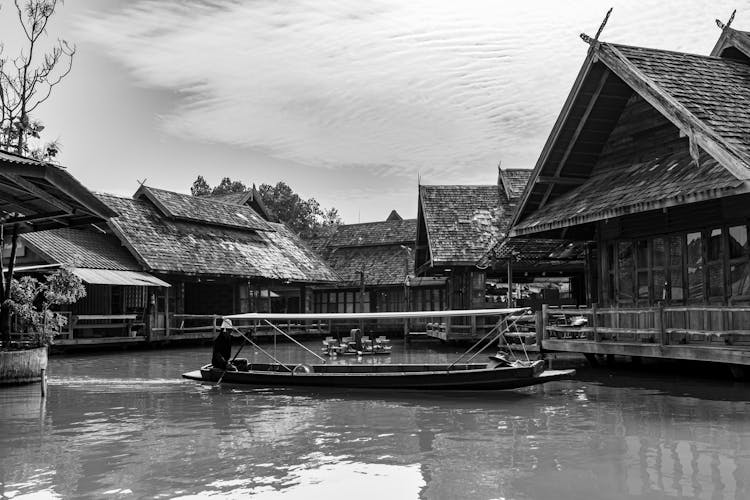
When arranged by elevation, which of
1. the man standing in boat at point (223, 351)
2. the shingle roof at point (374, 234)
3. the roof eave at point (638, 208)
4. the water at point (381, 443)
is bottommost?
the water at point (381, 443)

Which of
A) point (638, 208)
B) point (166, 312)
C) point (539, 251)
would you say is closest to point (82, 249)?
point (166, 312)

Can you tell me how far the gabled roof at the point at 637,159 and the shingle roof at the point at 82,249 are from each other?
14800 mm

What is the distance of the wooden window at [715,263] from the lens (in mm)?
13414

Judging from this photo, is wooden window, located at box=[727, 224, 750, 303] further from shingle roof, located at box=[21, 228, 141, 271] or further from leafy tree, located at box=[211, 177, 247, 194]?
leafy tree, located at box=[211, 177, 247, 194]

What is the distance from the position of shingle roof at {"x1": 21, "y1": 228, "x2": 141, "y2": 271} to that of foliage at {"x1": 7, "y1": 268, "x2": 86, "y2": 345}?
871 cm

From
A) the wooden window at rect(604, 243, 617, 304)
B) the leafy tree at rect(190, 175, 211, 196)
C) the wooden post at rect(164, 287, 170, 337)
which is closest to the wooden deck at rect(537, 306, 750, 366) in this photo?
the wooden window at rect(604, 243, 617, 304)

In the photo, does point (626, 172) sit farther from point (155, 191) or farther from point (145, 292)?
point (155, 191)

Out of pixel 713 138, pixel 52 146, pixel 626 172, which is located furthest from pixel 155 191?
pixel 713 138

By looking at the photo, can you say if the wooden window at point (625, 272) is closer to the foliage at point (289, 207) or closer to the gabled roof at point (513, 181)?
the gabled roof at point (513, 181)

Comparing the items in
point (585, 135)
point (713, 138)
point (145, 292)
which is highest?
point (585, 135)

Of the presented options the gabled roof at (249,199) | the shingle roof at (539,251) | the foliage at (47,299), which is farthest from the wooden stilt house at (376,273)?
the foliage at (47,299)

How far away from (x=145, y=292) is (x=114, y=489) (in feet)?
68.8

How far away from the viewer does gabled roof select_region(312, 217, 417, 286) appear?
38.1 metres

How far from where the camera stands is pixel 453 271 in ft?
90.5
